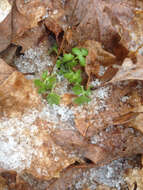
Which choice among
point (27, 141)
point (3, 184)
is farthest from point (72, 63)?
point (3, 184)

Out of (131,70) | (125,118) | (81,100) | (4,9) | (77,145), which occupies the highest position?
(4,9)

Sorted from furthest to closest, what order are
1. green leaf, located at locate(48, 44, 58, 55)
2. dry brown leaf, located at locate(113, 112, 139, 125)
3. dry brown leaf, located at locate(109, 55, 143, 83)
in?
green leaf, located at locate(48, 44, 58, 55)
dry brown leaf, located at locate(113, 112, 139, 125)
dry brown leaf, located at locate(109, 55, 143, 83)

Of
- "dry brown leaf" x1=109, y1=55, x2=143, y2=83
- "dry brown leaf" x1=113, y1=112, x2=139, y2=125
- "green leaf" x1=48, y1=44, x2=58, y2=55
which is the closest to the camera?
"dry brown leaf" x1=109, y1=55, x2=143, y2=83

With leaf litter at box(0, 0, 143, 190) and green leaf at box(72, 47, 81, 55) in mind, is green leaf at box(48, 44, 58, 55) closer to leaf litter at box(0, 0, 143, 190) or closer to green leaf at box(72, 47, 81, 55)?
leaf litter at box(0, 0, 143, 190)

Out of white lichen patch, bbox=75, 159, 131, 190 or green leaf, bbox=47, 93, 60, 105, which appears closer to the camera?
green leaf, bbox=47, 93, 60, 105

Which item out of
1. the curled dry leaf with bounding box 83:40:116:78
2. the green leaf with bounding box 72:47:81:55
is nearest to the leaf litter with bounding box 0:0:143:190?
the curled dry leaf with bounding box 83:40:116:78

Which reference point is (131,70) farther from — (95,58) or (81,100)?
(81,100)

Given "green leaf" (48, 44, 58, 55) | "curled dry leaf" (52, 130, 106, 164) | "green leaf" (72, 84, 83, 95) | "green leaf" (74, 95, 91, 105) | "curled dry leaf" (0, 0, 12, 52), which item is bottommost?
"curled dry leaf" (52, 130, 106, 164)

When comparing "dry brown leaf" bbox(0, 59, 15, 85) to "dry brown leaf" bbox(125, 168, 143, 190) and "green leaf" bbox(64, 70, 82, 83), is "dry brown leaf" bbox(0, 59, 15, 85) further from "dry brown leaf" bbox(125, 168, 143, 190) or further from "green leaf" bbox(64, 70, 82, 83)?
"dry brown leaf" bbox(125, 168, 143, 190)

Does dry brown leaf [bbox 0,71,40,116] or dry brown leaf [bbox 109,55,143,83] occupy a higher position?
dry brown leaf [bbox 109,55,143,83]
